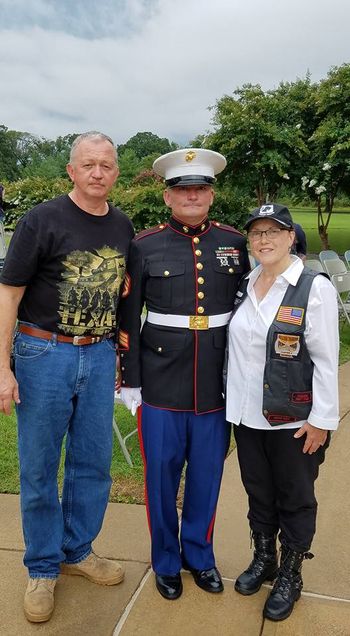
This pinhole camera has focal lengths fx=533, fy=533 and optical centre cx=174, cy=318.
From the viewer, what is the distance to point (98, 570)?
231 centimetres

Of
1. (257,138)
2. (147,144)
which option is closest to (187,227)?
(257,138)

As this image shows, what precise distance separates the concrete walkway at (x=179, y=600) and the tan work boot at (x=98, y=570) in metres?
0.03

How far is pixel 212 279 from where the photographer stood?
221cm

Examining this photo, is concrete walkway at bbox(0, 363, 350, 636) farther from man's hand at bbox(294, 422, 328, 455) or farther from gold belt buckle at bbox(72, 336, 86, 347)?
gold belt buckle at bbox(72, 336, 86, 347)

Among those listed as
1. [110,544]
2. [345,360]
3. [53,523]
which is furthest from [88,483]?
[345,360]

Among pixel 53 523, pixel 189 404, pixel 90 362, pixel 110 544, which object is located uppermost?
pixel 90 362

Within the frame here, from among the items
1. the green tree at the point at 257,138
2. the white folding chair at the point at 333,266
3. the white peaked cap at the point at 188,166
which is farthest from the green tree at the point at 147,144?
the white peaked cap at the point at 188,166

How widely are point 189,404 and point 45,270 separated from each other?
784mm

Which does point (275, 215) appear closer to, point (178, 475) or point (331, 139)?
point (178, 475)

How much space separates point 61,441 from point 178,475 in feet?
1.74

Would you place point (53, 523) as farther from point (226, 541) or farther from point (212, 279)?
point (212, 279)

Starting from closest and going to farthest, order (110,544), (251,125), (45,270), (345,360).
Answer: (45,270) < (110,544) < (345,360) < (251,125)

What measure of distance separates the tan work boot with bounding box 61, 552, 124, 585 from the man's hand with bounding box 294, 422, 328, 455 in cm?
101

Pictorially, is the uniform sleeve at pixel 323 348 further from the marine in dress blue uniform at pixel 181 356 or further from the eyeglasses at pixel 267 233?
the marine in dress blue uniform at pixel 181 356
